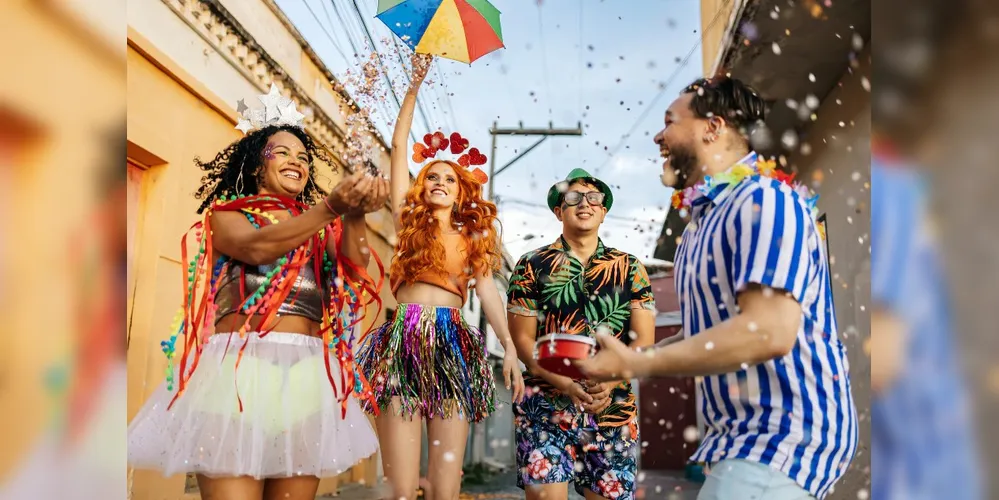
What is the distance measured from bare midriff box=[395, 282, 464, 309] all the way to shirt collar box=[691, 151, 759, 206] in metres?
1.55

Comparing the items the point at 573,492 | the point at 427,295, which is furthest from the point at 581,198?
the point at 573,492

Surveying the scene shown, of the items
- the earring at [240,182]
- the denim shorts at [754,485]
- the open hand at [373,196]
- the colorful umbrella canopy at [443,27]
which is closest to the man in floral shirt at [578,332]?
the colorful umbrella canopy at [443,27]

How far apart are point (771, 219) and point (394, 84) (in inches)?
79.6

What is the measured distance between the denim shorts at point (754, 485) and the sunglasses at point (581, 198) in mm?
1821

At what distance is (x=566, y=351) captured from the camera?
1.53 m

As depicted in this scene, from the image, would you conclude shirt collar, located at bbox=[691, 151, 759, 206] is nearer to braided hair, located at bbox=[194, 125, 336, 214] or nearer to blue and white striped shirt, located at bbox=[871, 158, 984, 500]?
blue and white striped shirt, located at bbox=[871, 158, 984, 500]

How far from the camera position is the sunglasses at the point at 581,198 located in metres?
3.18

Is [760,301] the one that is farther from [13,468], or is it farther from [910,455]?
[13,468]

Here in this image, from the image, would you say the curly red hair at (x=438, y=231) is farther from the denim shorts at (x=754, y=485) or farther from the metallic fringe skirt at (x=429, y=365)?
the denim shorts at (x=754, y=485)

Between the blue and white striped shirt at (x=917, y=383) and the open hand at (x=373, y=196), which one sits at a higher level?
the open hand at (x=373, y=196)

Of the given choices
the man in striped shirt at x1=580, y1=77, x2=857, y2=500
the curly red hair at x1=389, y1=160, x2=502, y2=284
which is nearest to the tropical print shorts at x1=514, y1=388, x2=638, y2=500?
the curly red hair at x1=389, y1=160, x2=502, y2=284

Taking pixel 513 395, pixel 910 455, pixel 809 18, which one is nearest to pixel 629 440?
pixel 513 395

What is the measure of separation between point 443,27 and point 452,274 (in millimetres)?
1065

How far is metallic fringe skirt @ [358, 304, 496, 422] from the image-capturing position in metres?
2.89
